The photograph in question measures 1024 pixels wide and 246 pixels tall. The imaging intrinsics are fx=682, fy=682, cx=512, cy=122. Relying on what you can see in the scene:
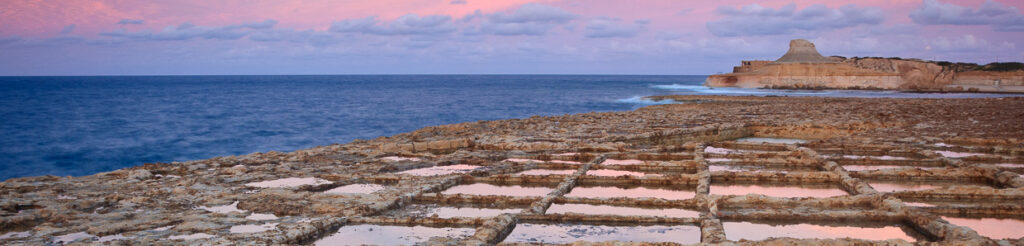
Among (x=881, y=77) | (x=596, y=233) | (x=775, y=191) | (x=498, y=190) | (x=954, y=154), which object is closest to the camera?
(x=596, y=233)

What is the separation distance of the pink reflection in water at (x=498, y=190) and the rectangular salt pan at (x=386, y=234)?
1086mm

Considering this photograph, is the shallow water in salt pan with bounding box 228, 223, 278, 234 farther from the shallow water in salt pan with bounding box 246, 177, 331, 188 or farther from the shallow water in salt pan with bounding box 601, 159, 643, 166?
the shallow water in salt pan with bounding box 601, 159, 643, 166

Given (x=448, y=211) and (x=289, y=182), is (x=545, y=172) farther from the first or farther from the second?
(x=289, y=182)

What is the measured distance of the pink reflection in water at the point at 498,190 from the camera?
4.83 meters

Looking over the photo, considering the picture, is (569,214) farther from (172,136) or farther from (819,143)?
(172,136)

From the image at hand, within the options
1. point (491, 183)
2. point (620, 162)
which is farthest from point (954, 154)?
point (491, 183)

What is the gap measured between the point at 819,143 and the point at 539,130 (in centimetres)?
414

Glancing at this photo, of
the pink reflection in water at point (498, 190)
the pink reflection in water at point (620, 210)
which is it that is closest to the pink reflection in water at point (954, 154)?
the pink reflection in water at point (620, 210)

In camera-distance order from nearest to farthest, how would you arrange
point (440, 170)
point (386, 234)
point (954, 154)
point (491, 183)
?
1. point (386, 234)
2. point (491, 183)
3. point (440, 170)
4. point (954, 154)

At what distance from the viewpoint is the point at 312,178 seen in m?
5.61

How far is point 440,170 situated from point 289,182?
4.31 feet

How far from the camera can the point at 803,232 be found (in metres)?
3.54

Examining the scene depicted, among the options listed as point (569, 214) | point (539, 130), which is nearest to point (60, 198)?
point (569, 214)

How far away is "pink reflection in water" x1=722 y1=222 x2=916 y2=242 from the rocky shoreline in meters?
0.09
